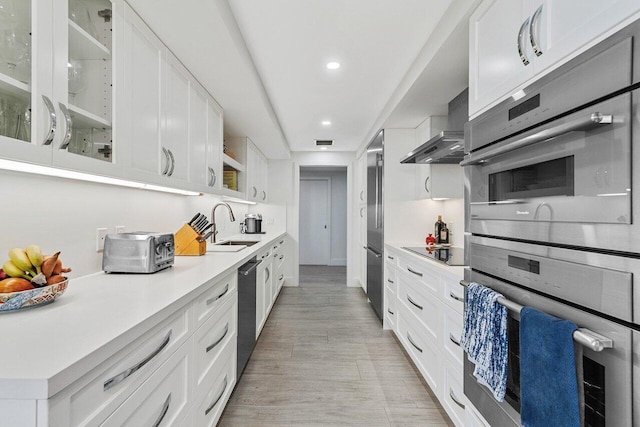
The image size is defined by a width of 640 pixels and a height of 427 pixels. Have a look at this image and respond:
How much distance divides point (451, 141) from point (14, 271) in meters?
2.23

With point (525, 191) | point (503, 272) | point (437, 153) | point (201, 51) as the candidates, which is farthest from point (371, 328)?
point (201, 51)

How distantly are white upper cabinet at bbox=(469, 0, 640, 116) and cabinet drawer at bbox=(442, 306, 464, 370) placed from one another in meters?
1.10

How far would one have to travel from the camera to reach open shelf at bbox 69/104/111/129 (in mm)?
1164

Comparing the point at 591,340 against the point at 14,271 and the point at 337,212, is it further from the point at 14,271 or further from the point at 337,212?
the point at 337,212

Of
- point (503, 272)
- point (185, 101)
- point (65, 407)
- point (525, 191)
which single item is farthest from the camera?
point (185, 101)

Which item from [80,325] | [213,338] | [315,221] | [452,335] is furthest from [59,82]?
[315,221]

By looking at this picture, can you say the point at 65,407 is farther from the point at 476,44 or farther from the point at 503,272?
the point at 476,44

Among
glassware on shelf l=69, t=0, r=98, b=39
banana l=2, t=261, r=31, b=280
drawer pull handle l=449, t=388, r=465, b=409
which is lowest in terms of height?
drawer pull handle l=449, t=388, r=465, b=409

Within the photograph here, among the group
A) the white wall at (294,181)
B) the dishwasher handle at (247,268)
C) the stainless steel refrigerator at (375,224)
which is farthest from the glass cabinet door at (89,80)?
the white wall at (294,181)

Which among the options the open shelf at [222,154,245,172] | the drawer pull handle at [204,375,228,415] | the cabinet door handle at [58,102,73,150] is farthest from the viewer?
the open shelf at [222,154,245,172]

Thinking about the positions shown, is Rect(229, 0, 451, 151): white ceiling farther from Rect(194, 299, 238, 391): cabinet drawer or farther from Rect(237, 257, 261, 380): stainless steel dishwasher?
Rect(194, 299, 238, 391): cabinet drawer

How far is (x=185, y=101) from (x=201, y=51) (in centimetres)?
38

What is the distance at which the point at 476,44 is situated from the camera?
1.47 m

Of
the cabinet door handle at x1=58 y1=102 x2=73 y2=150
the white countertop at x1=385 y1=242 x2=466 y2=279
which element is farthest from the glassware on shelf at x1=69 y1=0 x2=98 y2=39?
the white countertop at x1=385 y1=242 x2=466 y2=279
